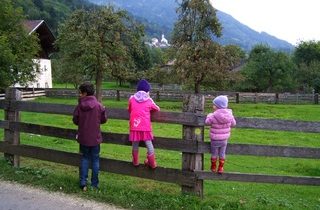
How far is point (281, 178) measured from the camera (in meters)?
7.21

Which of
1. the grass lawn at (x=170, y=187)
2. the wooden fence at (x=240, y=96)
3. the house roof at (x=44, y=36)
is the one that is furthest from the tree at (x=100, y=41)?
the grass lawn at (x=170, y=187)

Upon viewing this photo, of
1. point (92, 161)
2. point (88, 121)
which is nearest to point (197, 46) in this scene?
point (92, 161)

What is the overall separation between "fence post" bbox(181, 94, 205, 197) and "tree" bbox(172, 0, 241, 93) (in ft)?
110

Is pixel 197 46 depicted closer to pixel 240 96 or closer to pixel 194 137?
pixel 240 96

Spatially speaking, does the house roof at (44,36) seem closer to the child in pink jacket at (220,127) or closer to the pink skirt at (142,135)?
the pink skirt at (142,135)

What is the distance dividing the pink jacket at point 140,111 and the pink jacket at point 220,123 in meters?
0.98

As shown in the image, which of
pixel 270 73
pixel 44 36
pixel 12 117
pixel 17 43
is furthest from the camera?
pixel 270 73

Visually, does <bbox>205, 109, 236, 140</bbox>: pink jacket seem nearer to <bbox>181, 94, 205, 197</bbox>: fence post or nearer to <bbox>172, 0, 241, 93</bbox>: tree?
<bbox>181, 94, 205, 197</bbox>: fence post

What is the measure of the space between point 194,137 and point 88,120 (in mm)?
1818

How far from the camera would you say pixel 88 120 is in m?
7.67

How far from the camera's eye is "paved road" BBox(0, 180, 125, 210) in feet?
22.4

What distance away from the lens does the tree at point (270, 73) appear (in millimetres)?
65000

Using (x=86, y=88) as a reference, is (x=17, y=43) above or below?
above

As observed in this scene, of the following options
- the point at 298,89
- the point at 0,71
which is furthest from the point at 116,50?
the point at 298,89
